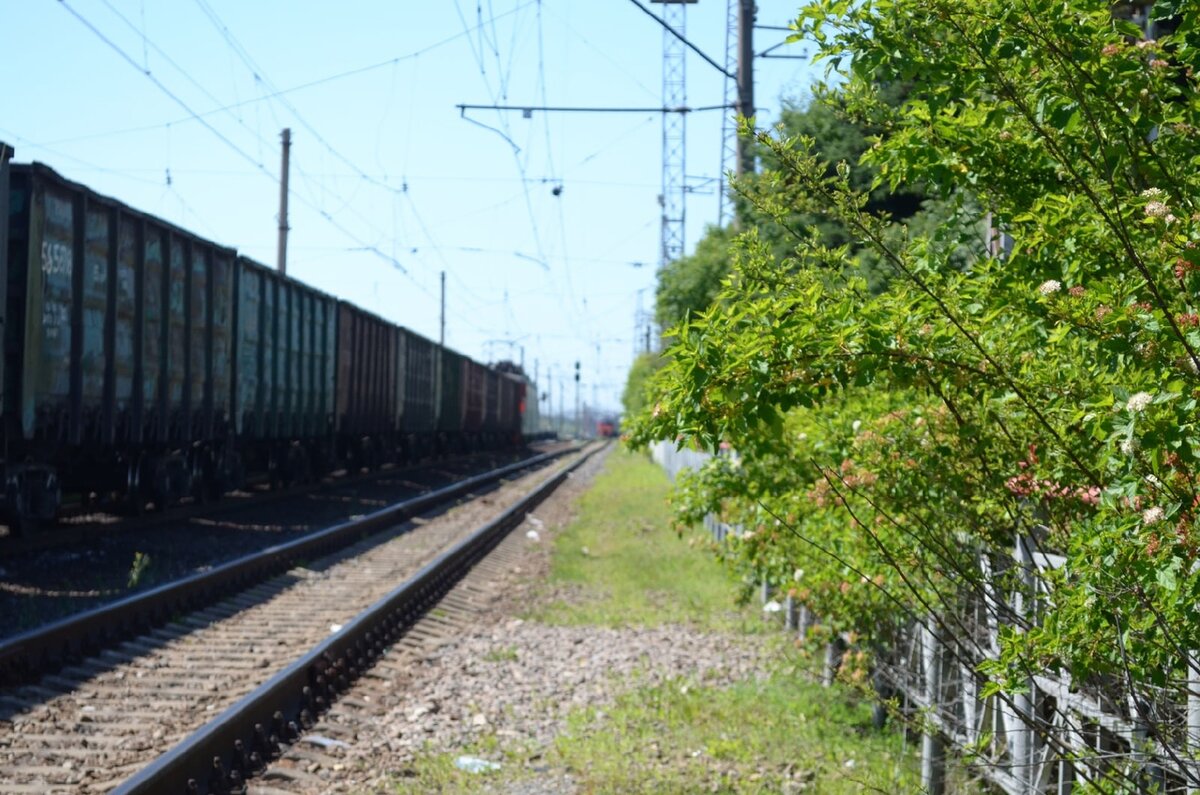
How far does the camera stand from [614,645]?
33.8 feet

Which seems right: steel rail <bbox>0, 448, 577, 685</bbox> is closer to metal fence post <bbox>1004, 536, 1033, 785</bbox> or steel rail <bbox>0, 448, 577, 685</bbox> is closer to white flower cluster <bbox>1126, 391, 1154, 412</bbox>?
metal fence post <bbox>1004, 536, 1033, 785</bbox>

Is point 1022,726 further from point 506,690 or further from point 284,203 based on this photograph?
point 284,203

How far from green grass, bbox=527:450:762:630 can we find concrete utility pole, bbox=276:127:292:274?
9824 millimetres

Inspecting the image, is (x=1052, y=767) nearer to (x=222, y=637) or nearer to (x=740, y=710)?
(x=740, y=710)

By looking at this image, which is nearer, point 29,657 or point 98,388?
point 29,657

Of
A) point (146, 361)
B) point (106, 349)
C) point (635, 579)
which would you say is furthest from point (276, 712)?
point (146, 361)

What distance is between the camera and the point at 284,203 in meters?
30.4

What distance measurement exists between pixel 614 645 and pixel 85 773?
198 inches

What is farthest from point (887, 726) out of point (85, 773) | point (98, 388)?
point (98, 388)

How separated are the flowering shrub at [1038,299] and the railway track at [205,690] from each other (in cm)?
330

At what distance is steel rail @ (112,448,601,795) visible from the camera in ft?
18.3

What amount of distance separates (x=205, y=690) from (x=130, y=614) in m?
2.10

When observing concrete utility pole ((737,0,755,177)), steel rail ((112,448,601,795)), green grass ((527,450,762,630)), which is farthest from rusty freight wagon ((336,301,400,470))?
steel rail ((112,448,601,795))

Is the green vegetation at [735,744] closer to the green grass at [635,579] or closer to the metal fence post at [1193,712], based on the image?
the green grass at [635,579]
